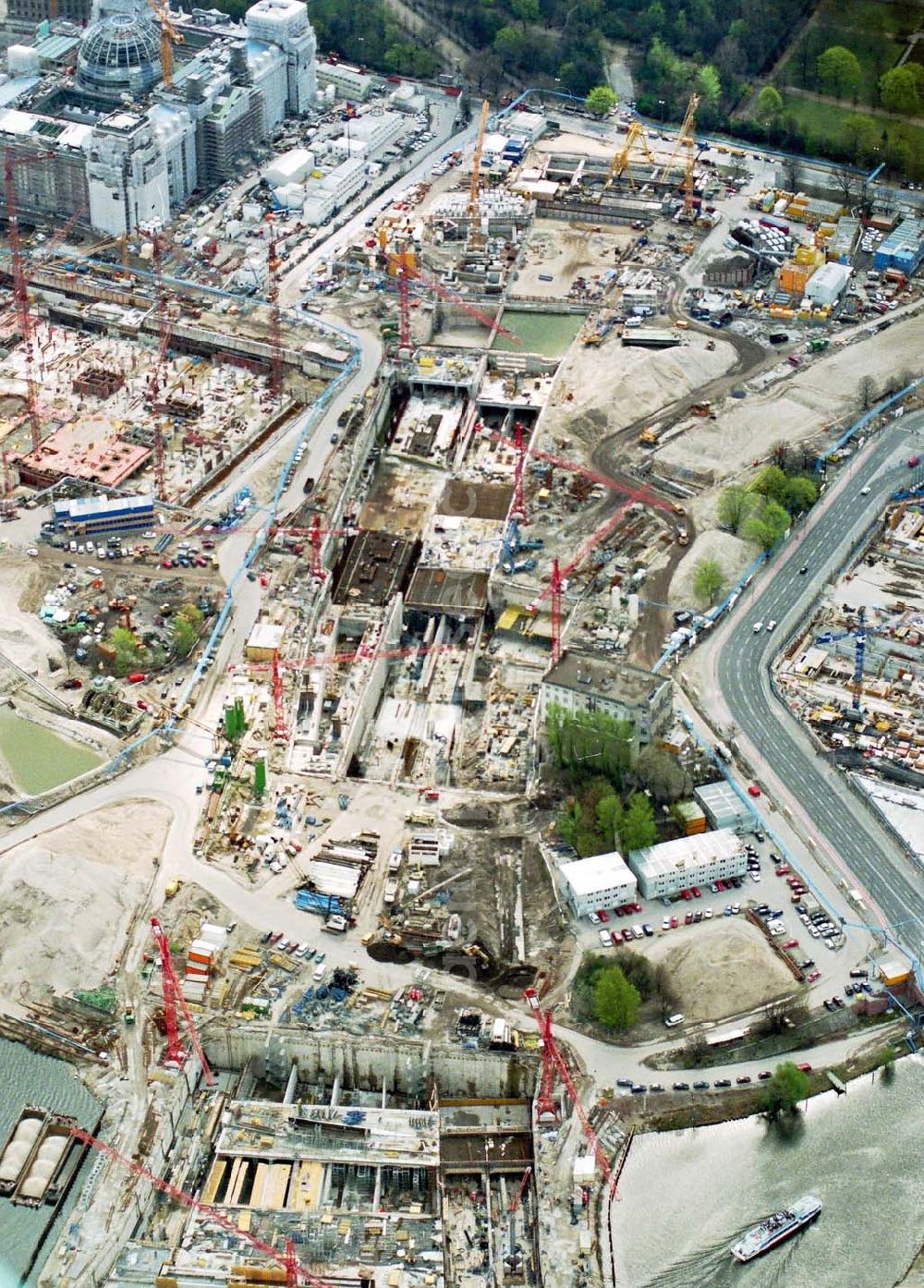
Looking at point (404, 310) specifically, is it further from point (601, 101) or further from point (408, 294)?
point (601, 101)

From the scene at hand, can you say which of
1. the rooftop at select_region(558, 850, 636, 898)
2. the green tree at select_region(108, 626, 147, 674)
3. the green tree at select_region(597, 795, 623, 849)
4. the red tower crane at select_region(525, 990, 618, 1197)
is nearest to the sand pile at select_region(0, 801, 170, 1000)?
the green tree at select_region(108, 626, 147, 674)

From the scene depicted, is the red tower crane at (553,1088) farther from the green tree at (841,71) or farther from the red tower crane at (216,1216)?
the green tree at (841,71)

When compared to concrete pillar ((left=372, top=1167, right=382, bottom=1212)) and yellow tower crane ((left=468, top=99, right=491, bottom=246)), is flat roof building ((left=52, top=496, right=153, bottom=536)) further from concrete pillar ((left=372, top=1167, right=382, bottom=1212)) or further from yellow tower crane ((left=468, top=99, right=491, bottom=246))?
concrete pillar ((left=372, top=1167, right=382, bottom=1212))

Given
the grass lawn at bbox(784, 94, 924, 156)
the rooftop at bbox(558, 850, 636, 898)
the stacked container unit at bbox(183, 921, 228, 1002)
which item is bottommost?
the stacked container unit at bbox(183, 921, 228, 1002)

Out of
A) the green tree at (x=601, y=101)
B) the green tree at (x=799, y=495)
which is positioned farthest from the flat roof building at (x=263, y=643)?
the green tree at (x=601, y=101)

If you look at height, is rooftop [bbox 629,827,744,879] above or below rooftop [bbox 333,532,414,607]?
above
